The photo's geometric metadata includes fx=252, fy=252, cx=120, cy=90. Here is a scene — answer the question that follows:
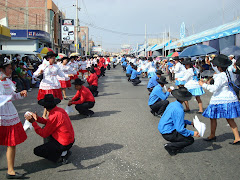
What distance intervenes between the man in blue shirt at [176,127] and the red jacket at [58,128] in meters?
1.77

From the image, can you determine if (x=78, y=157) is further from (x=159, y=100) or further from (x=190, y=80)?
(x=190, y=80)

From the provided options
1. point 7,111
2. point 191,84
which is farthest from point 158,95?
point 7,111

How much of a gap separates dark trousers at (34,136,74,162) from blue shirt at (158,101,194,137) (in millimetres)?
1857

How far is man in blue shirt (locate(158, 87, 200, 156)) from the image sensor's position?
4.51 metres

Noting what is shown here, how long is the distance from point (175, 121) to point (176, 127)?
109 mm

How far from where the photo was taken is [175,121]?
4.56m

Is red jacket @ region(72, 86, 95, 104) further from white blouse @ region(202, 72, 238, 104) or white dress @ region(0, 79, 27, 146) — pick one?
white blouse @ region(202, 72, 238, 104)

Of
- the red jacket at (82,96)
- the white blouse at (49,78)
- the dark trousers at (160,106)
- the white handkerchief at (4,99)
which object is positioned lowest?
the dark trousers at (160,106)

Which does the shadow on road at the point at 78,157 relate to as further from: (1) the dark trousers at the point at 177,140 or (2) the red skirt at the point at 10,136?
(1) the dark trousers at the point at 177,140

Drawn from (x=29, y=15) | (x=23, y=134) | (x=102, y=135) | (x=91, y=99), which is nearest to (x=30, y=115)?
(x=23, y=134)

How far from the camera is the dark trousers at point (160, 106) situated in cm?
750

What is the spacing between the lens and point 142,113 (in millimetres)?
8156

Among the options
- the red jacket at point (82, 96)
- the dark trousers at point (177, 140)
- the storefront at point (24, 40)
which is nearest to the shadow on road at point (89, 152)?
the dark trousers at point (177, 140)

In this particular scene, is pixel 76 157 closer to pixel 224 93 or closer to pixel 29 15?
pixel 224 93
